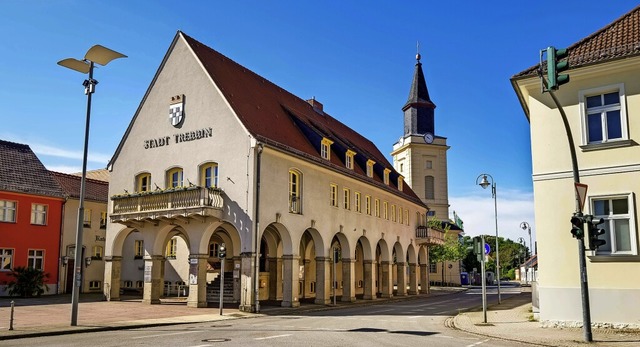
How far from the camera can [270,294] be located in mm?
34125

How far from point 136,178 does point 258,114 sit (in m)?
8.00

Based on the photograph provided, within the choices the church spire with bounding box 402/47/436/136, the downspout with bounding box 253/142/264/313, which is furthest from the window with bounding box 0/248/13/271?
the church spire with bounding box 402/47/436/136

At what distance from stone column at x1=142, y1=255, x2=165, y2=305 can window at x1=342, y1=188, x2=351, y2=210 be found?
37.4ft

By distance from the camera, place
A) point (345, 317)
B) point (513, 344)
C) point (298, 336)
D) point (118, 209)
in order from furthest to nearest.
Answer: point (118, 209), point (345, 317), point (298, 336), point (513, 344)

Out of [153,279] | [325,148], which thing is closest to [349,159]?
[325,148]

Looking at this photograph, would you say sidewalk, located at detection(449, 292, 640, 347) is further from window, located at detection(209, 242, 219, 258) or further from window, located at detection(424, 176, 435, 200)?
window, located at detection(424, 176, 435, 200)

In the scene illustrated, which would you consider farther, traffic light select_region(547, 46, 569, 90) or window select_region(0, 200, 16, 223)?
window select_region(0, 200, 16, 223)

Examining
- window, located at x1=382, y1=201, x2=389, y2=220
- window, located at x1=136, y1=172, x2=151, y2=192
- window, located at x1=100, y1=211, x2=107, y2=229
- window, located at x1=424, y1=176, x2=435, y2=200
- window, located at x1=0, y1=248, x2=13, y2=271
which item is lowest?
window, located at x1=0, y1=248, x2=13, y2=271

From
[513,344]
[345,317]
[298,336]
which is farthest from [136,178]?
[513,344]

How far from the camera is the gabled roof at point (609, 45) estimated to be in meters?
17.4

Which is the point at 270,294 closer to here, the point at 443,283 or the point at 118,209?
the point at 118,209

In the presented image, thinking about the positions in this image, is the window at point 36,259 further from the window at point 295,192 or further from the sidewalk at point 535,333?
the sidewalk at point 535,333

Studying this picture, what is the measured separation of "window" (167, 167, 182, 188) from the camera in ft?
103

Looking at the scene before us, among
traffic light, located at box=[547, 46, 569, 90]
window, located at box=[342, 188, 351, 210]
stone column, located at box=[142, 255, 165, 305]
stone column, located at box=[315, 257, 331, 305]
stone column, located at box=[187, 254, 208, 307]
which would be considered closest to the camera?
traffic light, located at box=[547, 46, 569, 90]
